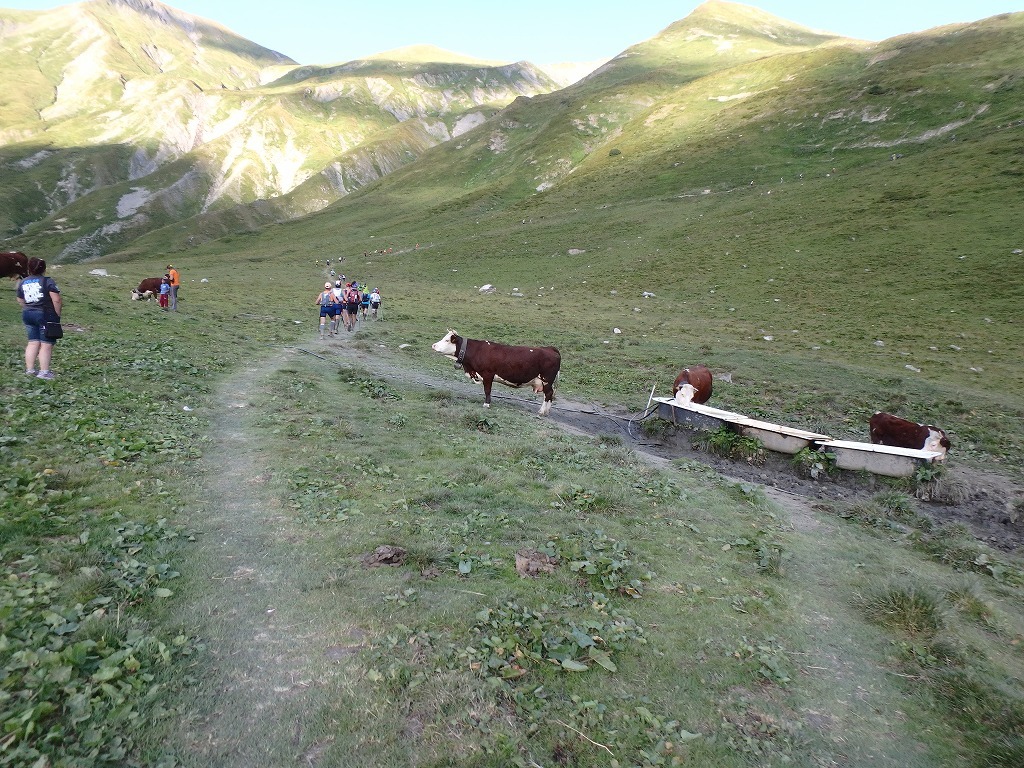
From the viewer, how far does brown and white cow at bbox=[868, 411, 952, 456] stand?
13.8m

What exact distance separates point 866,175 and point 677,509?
214 feet

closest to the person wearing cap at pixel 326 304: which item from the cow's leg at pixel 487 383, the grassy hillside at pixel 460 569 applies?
the grassy hillside at pixel 460 569

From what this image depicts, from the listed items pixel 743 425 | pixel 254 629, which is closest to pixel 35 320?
pixel 254 629

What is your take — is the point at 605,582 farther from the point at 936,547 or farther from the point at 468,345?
the point at 468,345

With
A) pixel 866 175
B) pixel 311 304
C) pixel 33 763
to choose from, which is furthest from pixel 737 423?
pixel 866 175

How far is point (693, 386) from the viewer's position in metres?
17.8

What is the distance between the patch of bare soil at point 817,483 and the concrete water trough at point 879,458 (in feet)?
0.84

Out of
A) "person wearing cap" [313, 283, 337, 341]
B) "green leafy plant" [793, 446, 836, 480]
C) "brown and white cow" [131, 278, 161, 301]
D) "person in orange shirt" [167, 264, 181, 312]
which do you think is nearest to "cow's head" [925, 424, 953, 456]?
"green leafy plant" [793, 446, 836, 480]

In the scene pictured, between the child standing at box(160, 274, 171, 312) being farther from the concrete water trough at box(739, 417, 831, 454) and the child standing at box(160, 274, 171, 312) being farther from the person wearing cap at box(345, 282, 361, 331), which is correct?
the concrete water trough at box(739, 417, 831, 454)

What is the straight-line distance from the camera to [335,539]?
7.11 m

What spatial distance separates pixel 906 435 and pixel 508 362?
1150cm

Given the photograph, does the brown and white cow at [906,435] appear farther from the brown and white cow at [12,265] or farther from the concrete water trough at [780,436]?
the brown and white cow at [12,265]

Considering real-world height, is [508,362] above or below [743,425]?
above

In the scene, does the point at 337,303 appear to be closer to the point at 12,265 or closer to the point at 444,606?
the point at 12,265
